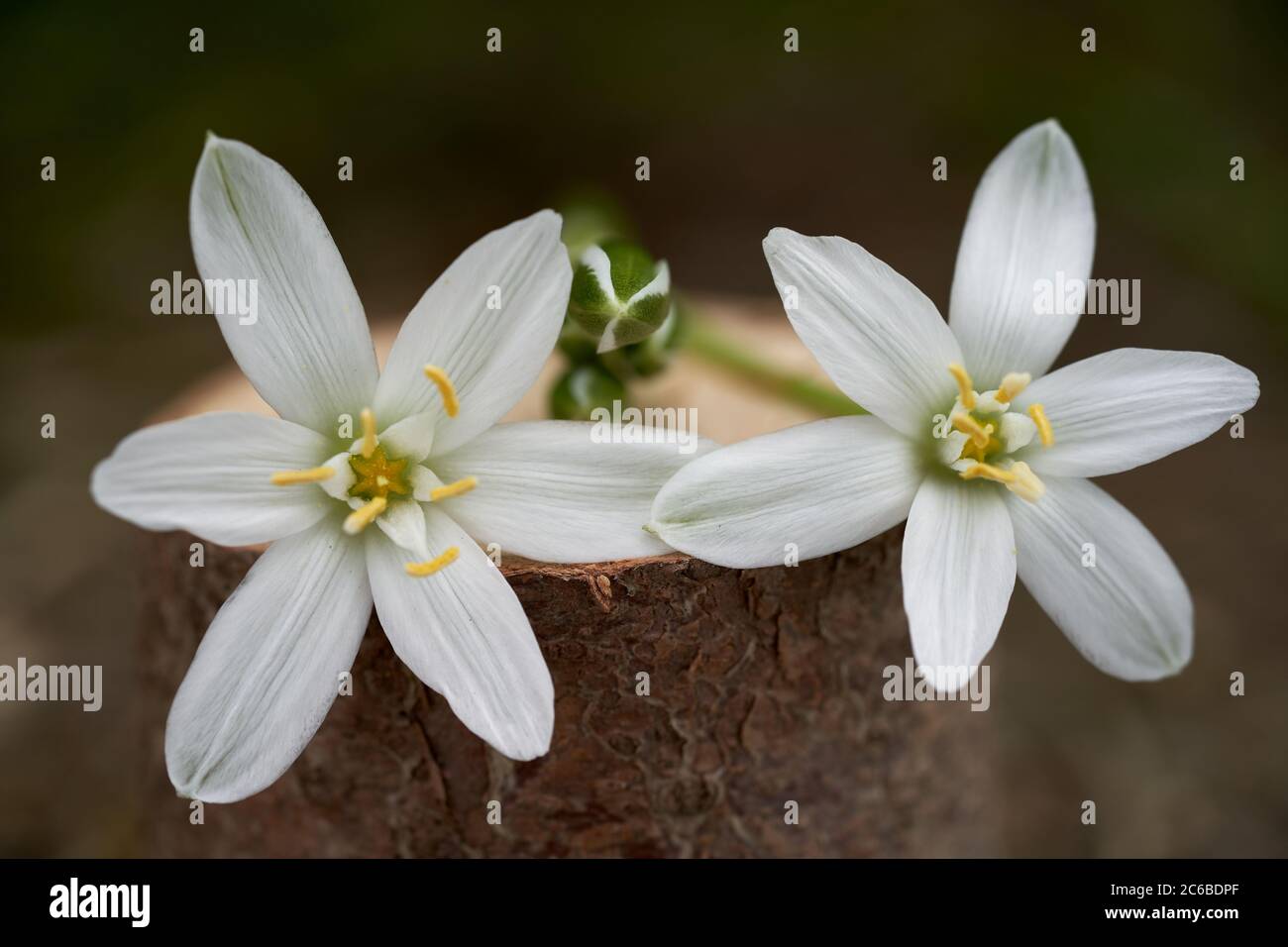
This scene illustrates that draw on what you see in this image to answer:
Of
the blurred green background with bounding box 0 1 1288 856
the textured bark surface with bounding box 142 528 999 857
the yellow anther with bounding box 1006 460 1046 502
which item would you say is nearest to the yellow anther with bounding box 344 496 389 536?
the textured bark surface with bounding box 142 528 999 857

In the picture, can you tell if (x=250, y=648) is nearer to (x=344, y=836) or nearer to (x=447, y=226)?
(x=344, y=836)

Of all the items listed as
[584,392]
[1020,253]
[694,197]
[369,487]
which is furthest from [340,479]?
[694,197]

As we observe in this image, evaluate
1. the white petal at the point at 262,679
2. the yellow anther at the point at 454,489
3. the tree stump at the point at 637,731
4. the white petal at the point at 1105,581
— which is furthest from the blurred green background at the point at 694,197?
the yellow anther at the point at 454,489

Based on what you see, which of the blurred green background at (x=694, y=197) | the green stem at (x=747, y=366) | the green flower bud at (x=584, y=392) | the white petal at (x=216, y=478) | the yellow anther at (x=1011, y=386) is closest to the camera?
the white petal at (x=216, y=478)

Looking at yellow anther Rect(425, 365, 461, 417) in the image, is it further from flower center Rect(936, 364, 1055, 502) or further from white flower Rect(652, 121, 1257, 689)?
flower center Rect(936, 364, 1055, 502)

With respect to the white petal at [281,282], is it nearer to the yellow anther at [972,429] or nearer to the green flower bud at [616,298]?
the green flower bud at [616,298]

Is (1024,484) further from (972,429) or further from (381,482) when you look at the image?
(381,482)

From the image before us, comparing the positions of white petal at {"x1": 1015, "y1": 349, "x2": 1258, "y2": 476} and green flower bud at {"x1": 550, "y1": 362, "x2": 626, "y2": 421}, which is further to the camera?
green flower bud at {"x1": 550, "y1": 362, "x2": 626, "y2": 421}
